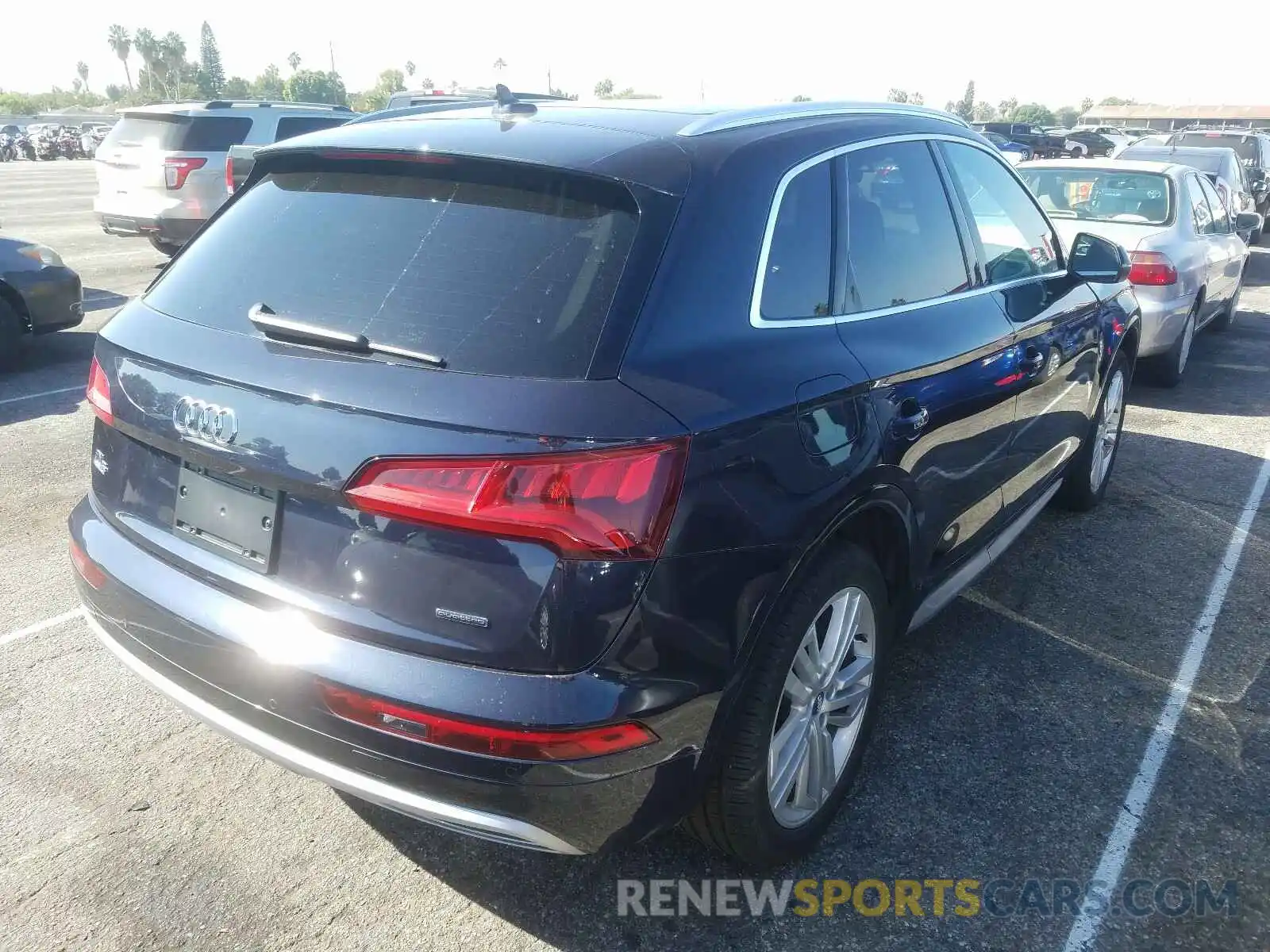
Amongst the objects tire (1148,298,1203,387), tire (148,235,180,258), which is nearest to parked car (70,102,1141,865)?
tire (1148,298,1203,387)

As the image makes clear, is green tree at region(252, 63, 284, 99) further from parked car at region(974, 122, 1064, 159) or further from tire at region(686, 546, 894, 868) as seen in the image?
tire at region(686, 546, 894, 868)

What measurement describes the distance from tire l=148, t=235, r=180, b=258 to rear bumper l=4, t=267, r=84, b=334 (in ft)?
16.1

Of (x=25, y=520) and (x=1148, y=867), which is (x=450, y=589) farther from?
(x=25, y=520)

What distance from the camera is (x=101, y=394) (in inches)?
107

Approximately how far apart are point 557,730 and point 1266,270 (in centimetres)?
1644

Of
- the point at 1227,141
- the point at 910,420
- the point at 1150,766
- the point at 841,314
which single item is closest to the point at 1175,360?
the point at 1150,766

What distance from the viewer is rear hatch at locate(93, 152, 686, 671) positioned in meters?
2.02

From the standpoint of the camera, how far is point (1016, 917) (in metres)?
2.64

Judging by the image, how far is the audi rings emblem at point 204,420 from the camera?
228 cm

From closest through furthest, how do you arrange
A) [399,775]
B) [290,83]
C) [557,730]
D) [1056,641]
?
1. [557,730]
2. [399,775]
3. [1056,641]
4. [290,83]

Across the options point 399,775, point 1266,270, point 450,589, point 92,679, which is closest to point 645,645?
point 450,589

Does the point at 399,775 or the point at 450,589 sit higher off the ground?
the point at 450,589

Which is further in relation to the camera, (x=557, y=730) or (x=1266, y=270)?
(x=1266, y=270)

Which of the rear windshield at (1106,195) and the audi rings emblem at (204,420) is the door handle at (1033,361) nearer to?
the audi rings emblem at (204,420)
